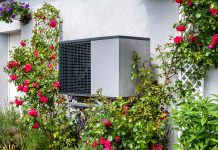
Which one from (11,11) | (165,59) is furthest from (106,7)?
(11,11)

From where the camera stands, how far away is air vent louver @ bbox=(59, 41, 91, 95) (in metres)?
5.92

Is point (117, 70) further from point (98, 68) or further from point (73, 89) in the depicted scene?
point (73, 89)

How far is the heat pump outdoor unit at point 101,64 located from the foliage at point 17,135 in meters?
0.96

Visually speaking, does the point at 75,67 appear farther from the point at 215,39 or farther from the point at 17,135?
the point at 215,39

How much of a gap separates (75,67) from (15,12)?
9.15 ft

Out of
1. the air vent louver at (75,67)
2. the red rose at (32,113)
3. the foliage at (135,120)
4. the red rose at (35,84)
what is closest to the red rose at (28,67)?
the red rose at (35,84)

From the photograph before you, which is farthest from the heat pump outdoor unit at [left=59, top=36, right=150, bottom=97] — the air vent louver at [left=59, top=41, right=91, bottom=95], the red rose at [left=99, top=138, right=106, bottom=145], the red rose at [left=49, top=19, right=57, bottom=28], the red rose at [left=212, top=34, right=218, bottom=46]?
the red rose at [left=212, top=34, right=218, bottom=46]

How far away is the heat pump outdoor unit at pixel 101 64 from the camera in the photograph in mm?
5281

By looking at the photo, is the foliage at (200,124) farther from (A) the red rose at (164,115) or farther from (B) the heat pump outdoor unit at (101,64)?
(B) the heat pump outdoor unit at (101,64)

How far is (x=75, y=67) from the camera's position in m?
6.21

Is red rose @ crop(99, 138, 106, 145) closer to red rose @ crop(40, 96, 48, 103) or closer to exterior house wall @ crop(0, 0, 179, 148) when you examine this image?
exterior house wall @ crop(0, 0, 179, 148)

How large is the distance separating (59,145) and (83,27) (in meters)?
2.20

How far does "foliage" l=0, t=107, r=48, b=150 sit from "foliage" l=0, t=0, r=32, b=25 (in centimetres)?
206

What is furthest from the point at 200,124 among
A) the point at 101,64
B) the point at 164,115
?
the point at 101,64
